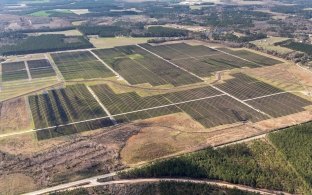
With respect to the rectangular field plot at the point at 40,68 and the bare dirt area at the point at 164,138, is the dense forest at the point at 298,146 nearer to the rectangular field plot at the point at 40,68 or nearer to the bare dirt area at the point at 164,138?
the bare dirt area at the point at 164,138

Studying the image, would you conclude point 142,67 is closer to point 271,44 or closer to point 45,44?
point 45,44

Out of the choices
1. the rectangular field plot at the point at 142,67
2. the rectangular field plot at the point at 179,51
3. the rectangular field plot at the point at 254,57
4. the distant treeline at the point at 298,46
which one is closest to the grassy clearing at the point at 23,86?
the rectangular field plot at the point at 142,67

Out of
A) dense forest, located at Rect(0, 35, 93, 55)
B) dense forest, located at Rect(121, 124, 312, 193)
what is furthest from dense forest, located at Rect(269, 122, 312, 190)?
dense forest, located at Rect(0, 35, 93, 55)

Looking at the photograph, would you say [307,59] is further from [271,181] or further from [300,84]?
[271,181]

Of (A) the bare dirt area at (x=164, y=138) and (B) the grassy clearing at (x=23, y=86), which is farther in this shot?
(B) the grassy clearing at (x=23, y=86)

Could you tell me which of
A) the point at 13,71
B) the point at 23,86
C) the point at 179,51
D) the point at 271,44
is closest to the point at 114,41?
the point at 179,51

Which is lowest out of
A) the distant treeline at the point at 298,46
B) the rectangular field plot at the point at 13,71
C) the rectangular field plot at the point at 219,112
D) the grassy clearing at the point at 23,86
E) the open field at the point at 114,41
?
the rectangular field plot at the point at 219,112

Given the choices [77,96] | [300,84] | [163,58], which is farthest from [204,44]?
[77,96]
